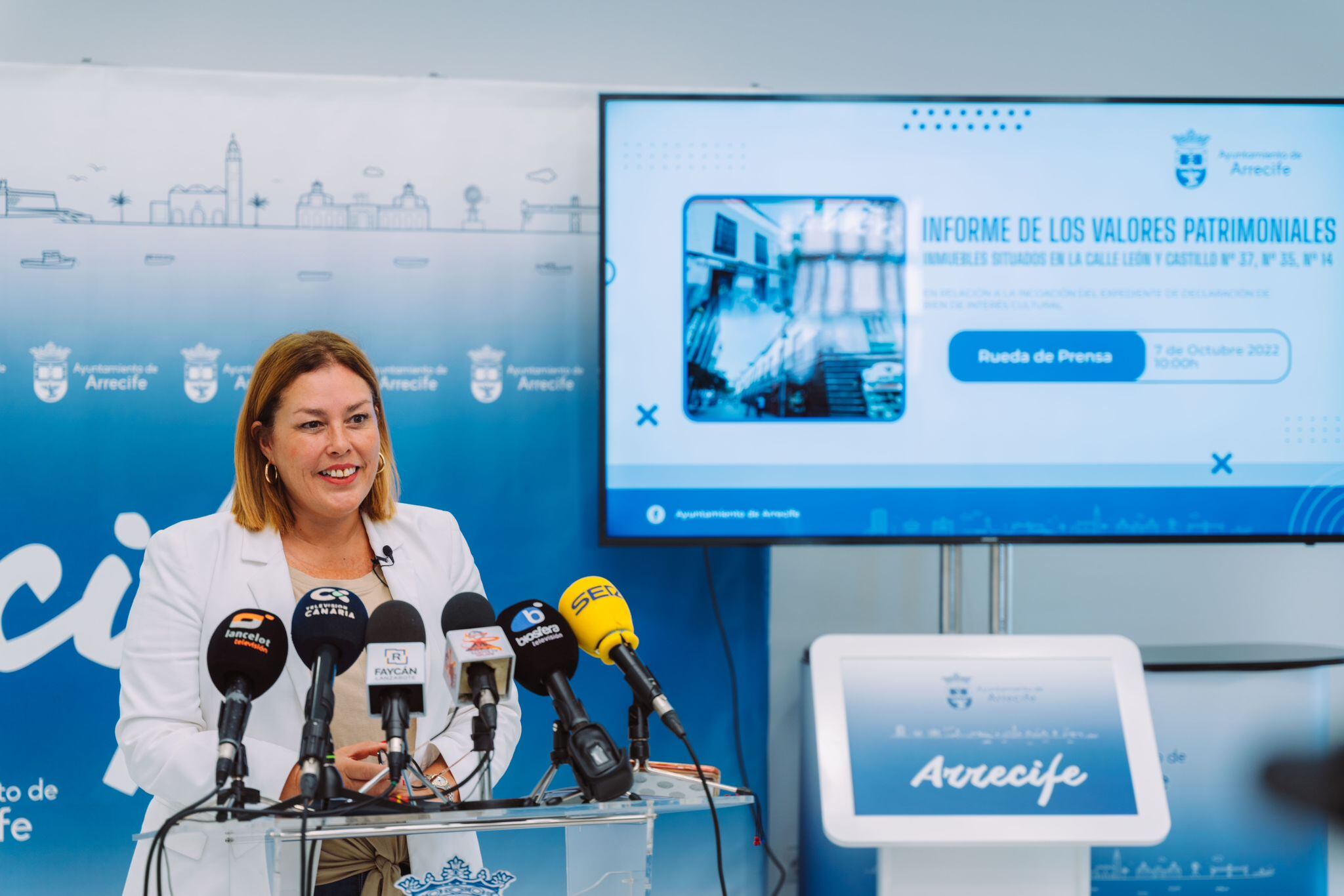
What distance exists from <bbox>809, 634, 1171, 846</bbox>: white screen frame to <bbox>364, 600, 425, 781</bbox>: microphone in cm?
94

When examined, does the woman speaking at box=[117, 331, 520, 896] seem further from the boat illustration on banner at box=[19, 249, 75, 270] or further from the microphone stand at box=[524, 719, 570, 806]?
the boat illustration on banner at box=[19, 249, 75, 270]

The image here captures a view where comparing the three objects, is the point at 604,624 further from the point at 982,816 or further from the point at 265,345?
the point at 265,345

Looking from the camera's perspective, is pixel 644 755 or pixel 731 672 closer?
pixel 644 755

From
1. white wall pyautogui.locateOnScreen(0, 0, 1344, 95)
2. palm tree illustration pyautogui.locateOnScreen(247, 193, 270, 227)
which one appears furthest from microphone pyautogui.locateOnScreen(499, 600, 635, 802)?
white wall pyautogui.locateOnScreen(0, 0, 1344, 95)

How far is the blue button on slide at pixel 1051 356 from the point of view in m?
2.74

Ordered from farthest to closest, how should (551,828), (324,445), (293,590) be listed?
(324,445), (293,590), (551,828)

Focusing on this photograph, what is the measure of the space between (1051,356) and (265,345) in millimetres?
2024

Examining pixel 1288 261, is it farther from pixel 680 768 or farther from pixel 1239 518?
pixel 680 768

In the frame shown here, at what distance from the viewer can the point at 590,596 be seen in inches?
63.7

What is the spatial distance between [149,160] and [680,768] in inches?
85.1

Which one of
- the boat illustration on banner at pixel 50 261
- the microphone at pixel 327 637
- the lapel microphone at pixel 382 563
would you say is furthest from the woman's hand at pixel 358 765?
the boat illustration on banner at pixel 50 261

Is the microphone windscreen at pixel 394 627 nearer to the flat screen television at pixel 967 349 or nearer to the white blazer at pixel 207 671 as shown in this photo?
the white blazer at pixel 207 671

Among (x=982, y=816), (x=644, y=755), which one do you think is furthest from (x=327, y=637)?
(x=982, y=816)

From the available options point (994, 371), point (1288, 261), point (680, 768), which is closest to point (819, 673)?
point (680, 768)
